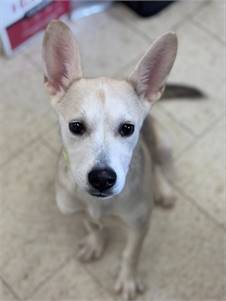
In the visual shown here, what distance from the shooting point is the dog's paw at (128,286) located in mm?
1924

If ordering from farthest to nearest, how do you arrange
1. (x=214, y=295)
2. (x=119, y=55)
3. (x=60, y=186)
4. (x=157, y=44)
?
1. (x=119, y=55)
2. (x=214, y=295)
3. (x=60, y=186)
4. (x=157, y=44)

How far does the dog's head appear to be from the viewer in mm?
1366

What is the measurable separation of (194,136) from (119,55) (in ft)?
1.80

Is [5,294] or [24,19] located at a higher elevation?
[24,19]

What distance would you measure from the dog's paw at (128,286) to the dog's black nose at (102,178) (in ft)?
2.17

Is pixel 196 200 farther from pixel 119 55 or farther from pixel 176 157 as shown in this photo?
pixel 119 55

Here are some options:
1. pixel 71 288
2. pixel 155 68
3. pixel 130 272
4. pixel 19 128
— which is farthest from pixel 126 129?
pixel 19 128

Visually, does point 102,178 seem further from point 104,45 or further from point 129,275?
point 104,45

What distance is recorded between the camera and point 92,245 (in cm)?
200

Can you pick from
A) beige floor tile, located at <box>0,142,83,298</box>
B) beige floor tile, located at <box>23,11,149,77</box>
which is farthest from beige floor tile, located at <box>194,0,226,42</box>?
beige floor tile, located at <box>0,142,83,298</box>

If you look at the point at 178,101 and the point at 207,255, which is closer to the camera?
the point at 207,255

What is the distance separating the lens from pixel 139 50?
2521 millimetres

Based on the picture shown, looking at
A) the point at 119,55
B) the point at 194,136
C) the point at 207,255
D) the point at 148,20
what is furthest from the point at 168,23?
the point at 207,255

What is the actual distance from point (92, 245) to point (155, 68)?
0.80 meters
